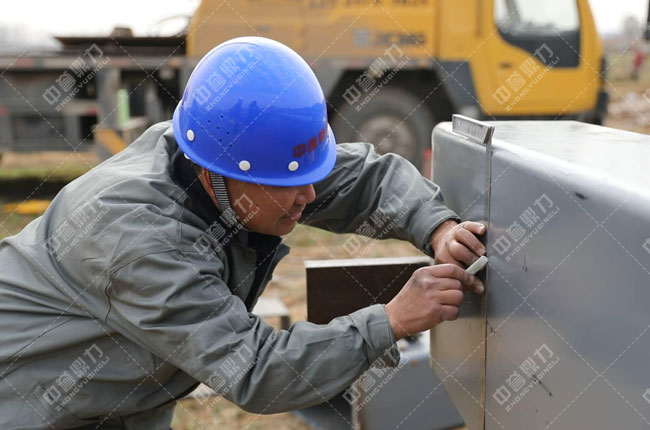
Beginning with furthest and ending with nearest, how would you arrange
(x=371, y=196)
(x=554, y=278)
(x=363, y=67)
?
(x=363, y=67), (x=371, y=196), (x=554, y=278)

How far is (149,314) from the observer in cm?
138

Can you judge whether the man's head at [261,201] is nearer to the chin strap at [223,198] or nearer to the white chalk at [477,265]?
the chin strap at [223,198]

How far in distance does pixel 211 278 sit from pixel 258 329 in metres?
0.14

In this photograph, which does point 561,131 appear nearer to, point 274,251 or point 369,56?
point 274,251

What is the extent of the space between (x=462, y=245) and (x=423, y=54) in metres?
5.68

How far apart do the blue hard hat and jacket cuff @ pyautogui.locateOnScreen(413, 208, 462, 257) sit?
0.31 meters

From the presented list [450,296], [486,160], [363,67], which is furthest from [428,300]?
[363,67]

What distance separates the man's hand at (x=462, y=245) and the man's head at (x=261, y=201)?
34cm

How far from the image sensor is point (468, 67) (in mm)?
6918

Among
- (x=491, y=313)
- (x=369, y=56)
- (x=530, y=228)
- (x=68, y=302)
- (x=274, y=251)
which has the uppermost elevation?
(x=530, y=228)

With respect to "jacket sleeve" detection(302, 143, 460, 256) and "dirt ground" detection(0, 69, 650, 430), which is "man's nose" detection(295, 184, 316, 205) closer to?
"jacket sleeve" detection(302, 143, 460, 256)

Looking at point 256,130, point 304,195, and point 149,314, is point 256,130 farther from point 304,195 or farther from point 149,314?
point 149,314

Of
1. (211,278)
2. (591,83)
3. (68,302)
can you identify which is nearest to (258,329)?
(211,278)

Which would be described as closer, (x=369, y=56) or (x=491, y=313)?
(x=491, y=313)
